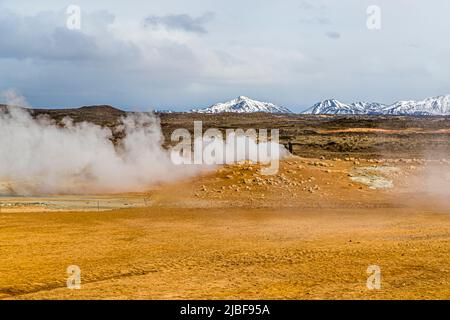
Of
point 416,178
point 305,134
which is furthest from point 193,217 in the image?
point 305,134

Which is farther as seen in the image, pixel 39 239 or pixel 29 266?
pixel 39 239

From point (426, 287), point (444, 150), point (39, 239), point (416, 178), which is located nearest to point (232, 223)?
point (39, 239)

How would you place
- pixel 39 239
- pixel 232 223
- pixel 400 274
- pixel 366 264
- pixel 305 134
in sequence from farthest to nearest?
pixel 305 134
pixel 232 223
pixel 39 239
pixel 366 264
pixel 400 274

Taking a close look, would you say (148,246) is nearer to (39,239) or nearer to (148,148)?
(39,239)

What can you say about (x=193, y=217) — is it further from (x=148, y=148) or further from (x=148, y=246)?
(x=148, y=148)

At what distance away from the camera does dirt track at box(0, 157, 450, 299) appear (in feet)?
39.4

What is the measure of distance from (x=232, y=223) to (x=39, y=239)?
723 cm

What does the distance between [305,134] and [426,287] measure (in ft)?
227

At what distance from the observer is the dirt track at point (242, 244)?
1202 centimetres

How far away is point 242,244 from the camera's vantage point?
1700cm

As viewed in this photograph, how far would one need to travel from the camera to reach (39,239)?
17.9 metres

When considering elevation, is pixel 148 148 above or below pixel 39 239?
above

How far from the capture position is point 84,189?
1151 inches
